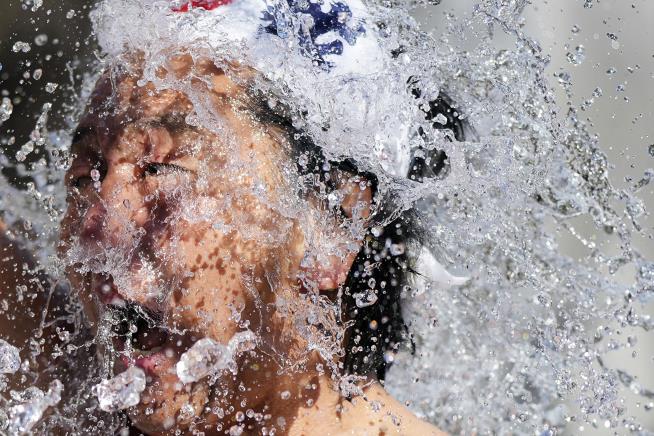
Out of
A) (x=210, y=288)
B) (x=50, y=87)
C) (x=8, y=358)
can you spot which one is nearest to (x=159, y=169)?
(x=210, y=288)

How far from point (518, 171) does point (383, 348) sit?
2.02ft

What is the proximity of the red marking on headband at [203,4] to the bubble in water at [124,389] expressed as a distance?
687mm

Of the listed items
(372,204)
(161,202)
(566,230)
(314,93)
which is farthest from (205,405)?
(566,230)

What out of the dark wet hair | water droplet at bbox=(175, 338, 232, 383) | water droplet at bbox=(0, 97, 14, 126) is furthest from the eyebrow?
water droplet at bbox=(0, 97, 14, 126)

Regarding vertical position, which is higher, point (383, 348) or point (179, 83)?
point (179, 83)

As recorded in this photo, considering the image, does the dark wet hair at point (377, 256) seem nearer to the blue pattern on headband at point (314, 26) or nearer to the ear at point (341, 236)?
the ear at point (341, 236)

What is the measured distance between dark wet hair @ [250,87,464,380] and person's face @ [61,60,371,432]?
1.7 inches

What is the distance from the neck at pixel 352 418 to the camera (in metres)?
1.35

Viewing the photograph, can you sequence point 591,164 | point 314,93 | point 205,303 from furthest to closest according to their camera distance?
point 591,164, point 314,93, point 205,303

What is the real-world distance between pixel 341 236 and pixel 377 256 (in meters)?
0.13

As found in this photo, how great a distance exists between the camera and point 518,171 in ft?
6.24

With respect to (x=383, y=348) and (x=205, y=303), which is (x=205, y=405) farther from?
(x=383, y=348)

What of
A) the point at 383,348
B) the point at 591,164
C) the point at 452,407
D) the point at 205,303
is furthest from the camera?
the point at 452,407

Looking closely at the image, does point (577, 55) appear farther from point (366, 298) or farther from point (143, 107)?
point (143, 107)
